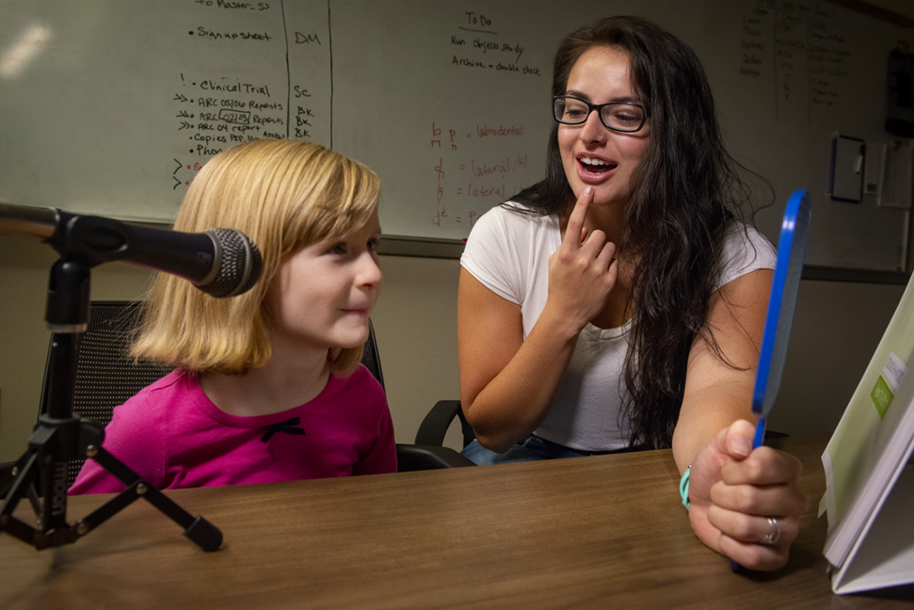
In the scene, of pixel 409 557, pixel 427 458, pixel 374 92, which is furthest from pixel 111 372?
pixel 374 92

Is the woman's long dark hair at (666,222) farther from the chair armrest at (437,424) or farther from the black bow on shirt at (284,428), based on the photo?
the black bow on shirt at (284,428)

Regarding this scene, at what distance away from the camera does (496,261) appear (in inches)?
48.0

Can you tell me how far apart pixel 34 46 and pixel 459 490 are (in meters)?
1.78

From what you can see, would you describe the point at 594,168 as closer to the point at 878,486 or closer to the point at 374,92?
the point at 878,486

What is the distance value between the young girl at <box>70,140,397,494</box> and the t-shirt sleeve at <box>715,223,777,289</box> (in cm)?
60

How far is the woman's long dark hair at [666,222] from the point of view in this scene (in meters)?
1.05

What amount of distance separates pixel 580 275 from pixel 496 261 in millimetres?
212

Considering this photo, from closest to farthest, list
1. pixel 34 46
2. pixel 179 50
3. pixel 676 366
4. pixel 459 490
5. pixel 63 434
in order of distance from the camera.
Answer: pixel 63 434
pixel 459 490
pixel 676 366
pixel 34 46
pixel 179 50

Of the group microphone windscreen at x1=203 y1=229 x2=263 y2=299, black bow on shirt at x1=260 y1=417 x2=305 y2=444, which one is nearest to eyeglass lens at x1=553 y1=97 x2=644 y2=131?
black bow on shirt at x1=260 y1=417 x2=305 y2=444

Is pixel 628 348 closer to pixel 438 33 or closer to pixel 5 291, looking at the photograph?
pixel 438 33

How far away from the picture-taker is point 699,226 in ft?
3.60

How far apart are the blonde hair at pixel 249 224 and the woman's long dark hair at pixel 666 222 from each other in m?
0.52


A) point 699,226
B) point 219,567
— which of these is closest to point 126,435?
point 219,567

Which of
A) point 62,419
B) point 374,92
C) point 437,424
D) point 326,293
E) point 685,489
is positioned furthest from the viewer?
point 374,92
